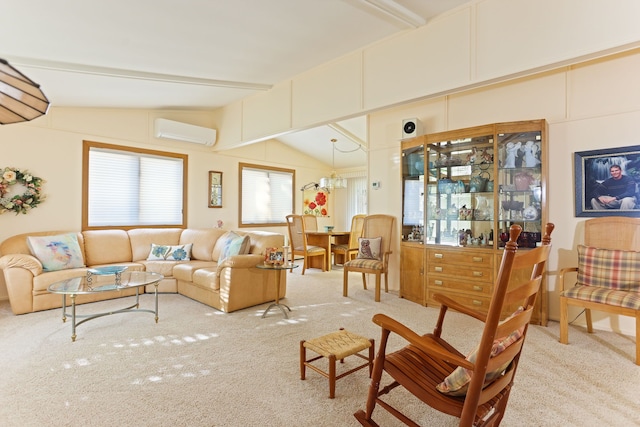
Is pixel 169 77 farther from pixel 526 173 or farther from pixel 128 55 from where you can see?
pixel 526 173

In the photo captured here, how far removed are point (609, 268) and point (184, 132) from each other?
5.95 m

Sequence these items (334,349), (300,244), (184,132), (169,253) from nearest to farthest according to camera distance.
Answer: (334,349), (169,253), (184,132), (300,244)

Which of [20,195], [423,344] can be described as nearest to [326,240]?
[20,195]

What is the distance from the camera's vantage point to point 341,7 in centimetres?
292

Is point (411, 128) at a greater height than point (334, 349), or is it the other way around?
point (411, 128)

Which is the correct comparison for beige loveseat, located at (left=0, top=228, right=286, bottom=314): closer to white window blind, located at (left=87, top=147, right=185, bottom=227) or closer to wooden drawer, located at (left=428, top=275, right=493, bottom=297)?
white window blind, located at (left=87, top=147, right=185, bottom=227)

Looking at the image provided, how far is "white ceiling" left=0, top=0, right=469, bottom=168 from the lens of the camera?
105 inches

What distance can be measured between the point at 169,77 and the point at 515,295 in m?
4.36

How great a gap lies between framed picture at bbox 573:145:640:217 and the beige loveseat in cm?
348

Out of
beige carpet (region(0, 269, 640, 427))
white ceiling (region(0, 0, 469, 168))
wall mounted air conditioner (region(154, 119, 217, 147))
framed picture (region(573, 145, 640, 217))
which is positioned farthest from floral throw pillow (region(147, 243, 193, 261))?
framed picture (region(573, 145, 640, 217))

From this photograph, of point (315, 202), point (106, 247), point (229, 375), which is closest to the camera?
point (229, 375)

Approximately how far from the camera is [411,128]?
424cm

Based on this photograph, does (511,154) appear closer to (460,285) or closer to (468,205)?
(468,205)

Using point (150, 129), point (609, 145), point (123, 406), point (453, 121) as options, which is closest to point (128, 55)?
point (150, 129)
